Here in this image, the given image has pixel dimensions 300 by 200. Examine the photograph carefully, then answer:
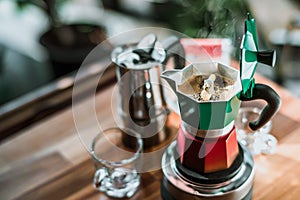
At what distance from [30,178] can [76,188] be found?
111 millimetres

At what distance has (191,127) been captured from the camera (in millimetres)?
895

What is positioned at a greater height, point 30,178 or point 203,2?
point 203,2

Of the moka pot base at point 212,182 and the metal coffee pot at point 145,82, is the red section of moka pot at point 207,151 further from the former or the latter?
the metal coffee pot at point 145,82

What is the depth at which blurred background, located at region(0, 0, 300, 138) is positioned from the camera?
190 cm

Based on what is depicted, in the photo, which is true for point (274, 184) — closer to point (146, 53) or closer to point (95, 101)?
point (146, 53)

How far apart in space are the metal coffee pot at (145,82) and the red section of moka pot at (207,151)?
15cm

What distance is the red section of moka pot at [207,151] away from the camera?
896mm

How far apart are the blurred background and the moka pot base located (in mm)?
699

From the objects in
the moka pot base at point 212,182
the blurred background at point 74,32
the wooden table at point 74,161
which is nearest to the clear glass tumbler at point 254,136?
the wooden table at point 74,161

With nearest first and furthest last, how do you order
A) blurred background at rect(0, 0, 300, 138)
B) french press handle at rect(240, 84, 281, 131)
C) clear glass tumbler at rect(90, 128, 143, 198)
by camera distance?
french press handle at rect(240, 84, 281, 131), clear glass tumbler at rect(90, 128, 143, 198), blurred background at rect(0, 0, 300, 138)

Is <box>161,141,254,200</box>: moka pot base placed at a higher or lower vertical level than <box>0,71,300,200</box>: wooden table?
higher

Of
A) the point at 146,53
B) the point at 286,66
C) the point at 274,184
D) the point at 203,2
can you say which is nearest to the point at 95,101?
the point at 146,53

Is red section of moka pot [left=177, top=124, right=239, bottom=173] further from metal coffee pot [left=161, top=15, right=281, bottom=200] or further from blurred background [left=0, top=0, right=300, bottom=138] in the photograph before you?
blurred background [left=0, top=0, right=300, bottom=138]

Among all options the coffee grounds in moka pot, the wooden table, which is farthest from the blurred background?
the coffee grounds in moka pot
